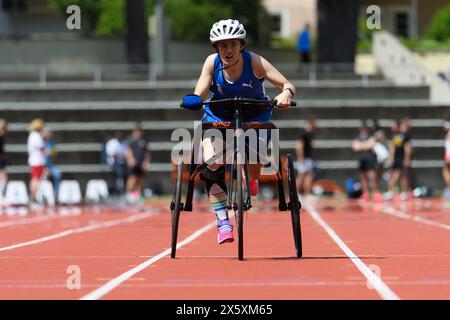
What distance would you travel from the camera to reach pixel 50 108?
40625 millimetres

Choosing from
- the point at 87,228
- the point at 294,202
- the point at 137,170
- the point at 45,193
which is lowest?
the point at 45,193

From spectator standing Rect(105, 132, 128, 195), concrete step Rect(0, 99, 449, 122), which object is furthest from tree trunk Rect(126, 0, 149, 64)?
spectator standing Rect(105, 132, 128, 195)

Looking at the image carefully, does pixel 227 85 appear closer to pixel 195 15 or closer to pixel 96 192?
pixel 96 192

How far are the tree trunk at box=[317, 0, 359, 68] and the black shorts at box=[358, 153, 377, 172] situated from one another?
10986mm

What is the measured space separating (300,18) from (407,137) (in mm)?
58547

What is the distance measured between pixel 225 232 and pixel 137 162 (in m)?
21.6

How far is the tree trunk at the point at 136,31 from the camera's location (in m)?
45.4

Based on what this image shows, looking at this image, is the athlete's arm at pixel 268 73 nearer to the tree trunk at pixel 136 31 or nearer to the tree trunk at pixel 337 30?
the tree trunk at pixel 337 30

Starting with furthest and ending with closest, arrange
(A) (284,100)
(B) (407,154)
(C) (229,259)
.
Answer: (B) (407,154) < (C) (229,259) < (A) (284,100)

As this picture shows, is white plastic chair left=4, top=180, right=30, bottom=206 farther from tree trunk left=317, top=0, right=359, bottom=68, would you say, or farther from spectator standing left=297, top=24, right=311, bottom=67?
spectator standing left=297, top=24, right=311, bottom=67

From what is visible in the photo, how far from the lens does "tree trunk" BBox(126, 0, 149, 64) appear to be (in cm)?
4544

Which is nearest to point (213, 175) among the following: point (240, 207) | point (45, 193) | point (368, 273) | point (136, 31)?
point (240, 207)

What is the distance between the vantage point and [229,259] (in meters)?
12.9
